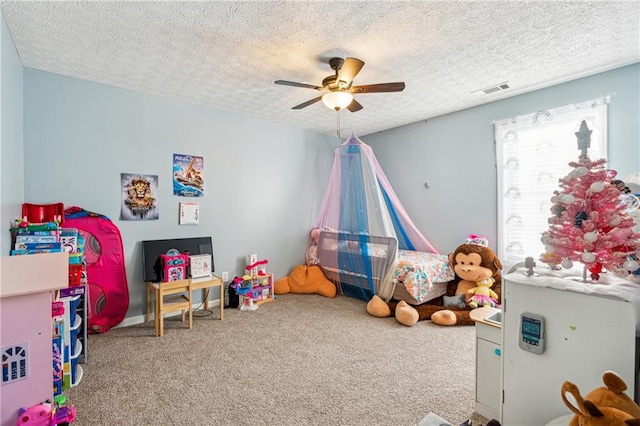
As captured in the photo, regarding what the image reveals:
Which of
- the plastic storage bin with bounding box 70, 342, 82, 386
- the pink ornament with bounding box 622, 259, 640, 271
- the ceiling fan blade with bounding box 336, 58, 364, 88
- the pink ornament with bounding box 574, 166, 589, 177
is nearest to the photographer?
the pink ornament with bounding box 622, 259, 640, 271

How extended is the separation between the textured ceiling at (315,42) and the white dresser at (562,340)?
67.5 inches

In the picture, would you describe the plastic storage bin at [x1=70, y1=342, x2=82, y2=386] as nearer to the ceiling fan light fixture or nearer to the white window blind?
the ceiling fan light fixture

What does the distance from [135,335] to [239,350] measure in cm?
111

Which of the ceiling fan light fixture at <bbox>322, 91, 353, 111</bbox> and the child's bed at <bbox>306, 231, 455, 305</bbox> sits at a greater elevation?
the ceiling fan light fixture at <bbox>322, 91, 353, 111</bbox>

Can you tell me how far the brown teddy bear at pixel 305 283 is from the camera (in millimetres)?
4250

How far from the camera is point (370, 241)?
362 centimetres

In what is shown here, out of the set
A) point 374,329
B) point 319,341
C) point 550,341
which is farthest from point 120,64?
point 550,341

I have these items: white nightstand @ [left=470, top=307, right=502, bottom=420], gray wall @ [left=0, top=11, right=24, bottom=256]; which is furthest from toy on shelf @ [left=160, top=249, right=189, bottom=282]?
white nightstand @ [left=470, top=307, right=502, bottom=420]

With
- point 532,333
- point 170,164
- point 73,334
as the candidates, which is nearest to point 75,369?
point 73,334

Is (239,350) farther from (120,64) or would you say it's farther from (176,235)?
(120,64)

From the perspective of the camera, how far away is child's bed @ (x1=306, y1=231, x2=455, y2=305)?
3373 mm

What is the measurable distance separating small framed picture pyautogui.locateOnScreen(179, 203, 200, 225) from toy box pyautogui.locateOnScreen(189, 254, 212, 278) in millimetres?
448

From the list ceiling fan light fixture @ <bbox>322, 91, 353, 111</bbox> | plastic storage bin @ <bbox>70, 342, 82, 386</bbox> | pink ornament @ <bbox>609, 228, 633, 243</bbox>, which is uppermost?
ceiling fan light fixture @ <bbox>322, 91, 353, 111</bbox>

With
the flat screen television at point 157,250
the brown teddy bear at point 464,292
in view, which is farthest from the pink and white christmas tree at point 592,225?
the flat screen television at point 157,250
